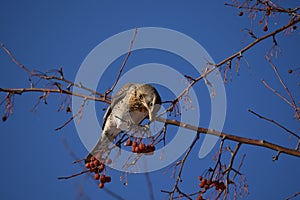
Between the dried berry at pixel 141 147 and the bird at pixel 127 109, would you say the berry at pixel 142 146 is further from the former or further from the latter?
the bird at pixel 127 109

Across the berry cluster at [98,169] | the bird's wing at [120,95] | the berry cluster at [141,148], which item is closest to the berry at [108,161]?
the berry cluster at [98,169]

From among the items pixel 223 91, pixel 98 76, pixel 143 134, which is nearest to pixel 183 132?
pixel 143 134

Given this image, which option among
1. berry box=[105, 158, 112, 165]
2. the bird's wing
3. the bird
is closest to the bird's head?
the bird

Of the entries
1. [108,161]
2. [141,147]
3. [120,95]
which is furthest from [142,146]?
[120,95]

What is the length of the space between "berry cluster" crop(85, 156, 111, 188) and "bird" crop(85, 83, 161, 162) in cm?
109

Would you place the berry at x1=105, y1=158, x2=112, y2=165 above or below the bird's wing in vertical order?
below

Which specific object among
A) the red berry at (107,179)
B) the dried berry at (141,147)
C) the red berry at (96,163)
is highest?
the dried berry at (141,147)

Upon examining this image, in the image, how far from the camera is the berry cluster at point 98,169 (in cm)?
311

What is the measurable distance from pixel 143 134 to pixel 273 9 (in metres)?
1.51

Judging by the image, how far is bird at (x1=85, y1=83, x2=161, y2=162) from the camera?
438 cm

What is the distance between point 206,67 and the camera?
10.5 ft

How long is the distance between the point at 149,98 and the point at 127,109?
292mm

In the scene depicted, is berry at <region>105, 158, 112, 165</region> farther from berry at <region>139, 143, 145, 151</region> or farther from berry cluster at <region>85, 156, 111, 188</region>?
berry at <region>139, 143, 145, 151</region>

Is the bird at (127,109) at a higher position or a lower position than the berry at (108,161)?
higher
